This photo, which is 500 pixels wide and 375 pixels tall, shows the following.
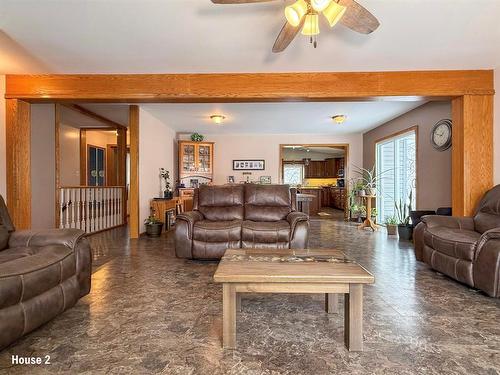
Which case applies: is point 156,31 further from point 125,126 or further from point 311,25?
point 125,126

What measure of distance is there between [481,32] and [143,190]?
5061 millimetres

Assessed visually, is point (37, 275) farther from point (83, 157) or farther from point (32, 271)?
point (83, 157)

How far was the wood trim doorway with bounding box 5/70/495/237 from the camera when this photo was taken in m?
3.37

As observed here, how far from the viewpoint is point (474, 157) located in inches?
133

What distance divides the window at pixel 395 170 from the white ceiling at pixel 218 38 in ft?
7.48

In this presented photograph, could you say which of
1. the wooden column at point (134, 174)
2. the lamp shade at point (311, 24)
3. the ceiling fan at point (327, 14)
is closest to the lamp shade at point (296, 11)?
the ceiling fan at point (327, 14)

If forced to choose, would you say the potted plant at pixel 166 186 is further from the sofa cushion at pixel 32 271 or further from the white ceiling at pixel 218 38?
the sofa cushion at pixel 32 271

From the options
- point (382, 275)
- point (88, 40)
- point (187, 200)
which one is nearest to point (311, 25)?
point (88, 40)

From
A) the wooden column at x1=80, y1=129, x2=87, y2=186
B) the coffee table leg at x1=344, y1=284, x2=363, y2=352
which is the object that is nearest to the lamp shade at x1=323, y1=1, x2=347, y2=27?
the coffee table leg at x1=344, y1=284, x2=363, y2=352

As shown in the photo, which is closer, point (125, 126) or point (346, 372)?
point (346, 372)

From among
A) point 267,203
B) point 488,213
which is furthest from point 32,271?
point 488,213

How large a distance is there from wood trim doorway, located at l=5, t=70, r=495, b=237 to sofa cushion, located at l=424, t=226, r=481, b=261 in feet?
2.93

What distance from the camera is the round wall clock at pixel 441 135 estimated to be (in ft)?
13.6

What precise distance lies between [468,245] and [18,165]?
5.15 m
